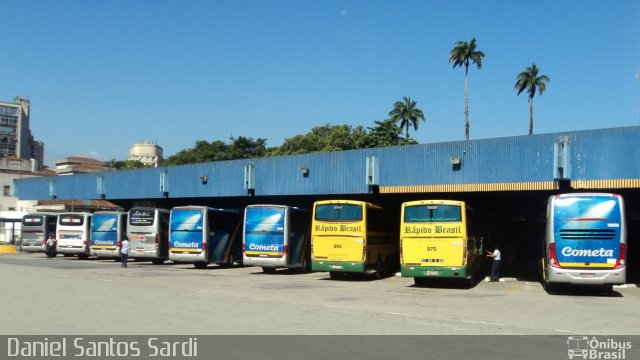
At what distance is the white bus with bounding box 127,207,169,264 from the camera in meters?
34.3

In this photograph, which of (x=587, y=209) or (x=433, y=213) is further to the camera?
(x=433, y=213)

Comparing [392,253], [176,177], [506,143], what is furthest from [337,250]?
[176,177]

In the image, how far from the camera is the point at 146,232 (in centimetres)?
3444

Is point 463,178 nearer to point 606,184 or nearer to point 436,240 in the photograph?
point 436,240

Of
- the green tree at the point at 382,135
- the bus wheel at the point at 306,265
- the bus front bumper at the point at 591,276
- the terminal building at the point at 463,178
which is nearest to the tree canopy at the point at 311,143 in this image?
the green tree at the point at 382,135

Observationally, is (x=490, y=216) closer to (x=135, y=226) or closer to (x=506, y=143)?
(x=506, y=143)

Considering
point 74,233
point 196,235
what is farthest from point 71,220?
point 196,235

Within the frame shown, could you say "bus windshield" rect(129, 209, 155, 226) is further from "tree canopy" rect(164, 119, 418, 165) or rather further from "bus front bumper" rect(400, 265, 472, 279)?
"tree canopy" rect(164, 119, 418, 165)

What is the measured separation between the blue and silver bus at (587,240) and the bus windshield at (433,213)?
3310 millimetres

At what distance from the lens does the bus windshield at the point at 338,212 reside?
24.7m

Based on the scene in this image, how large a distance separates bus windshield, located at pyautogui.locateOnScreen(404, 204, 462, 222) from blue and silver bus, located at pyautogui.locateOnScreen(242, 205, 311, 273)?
22.8ft

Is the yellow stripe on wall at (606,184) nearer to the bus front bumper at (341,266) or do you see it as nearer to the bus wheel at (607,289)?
the bus wheel at (607,289)

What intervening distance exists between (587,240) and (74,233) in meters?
31.2

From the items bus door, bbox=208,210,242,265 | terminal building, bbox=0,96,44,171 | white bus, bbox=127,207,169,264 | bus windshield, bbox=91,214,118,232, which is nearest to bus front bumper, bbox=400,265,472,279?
bus door, bbox=208,210,242,265
